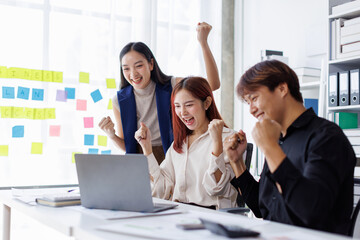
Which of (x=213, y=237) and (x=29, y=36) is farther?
(x=29, y=36)

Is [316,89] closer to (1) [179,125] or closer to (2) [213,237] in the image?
(1) [179,125]

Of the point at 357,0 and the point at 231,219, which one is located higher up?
the point at 357,0

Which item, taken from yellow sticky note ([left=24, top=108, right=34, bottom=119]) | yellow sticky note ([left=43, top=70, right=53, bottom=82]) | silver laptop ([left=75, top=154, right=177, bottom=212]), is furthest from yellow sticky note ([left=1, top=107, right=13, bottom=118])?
silver laptop ([left=75, top=154, right=177, bottom=212])

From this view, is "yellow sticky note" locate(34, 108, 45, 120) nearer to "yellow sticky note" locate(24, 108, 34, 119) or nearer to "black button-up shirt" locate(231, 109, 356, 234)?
"yellow sticky note" locate(24, 108, 34, 119)

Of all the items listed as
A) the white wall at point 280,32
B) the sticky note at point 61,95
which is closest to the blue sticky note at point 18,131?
the sticky note at point 61,95

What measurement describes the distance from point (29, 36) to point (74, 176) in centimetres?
114

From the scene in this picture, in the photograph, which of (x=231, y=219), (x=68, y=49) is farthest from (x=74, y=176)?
(x=231, y=219)

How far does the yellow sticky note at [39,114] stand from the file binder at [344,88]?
2184mm

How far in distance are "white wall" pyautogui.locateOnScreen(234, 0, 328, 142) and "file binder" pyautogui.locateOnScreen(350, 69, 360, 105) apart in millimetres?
629

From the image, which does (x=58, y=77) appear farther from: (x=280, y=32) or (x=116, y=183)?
(x=116, y=183)

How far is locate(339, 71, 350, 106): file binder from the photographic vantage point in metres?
2.81

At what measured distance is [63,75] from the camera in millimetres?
3252

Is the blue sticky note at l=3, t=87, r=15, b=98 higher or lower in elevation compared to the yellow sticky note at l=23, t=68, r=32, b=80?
lower

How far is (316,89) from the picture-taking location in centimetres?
344
